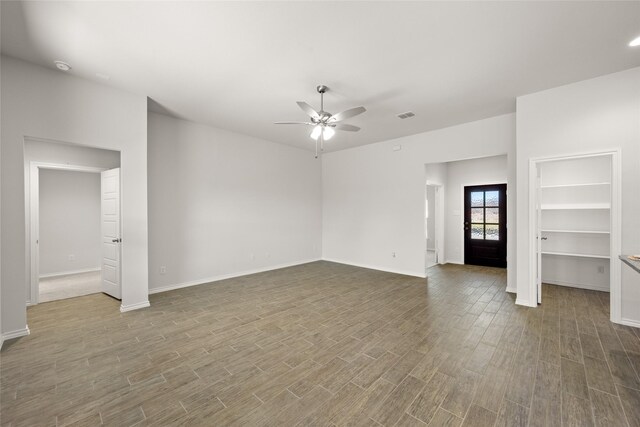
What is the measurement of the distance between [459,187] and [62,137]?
821 cm

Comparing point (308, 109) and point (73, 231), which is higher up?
point (308, 109)

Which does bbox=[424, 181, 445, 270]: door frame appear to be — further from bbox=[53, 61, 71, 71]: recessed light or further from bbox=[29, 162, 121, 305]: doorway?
bbox=[53, 61, 71, 71]: recessed light

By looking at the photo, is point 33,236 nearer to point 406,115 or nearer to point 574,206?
point 406,115

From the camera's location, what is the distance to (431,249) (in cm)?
853

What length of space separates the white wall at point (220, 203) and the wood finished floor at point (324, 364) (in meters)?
1.17

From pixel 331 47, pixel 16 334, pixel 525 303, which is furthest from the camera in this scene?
pixel 525 303

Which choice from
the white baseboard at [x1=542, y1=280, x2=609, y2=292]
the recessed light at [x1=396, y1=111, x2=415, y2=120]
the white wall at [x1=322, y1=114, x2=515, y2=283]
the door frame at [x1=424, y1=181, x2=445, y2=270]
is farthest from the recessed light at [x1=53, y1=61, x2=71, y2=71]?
the white baseboard at [x1=542, y1=280, x2=609, y2=292]

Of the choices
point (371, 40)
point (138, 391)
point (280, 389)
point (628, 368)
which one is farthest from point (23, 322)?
point (628, 368)

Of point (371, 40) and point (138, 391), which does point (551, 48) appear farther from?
point (138, 391)

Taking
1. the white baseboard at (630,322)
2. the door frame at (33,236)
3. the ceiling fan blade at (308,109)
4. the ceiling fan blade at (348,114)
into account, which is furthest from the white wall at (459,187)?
the door frame at (33,236)

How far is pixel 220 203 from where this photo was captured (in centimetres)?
568

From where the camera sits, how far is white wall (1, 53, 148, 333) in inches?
118

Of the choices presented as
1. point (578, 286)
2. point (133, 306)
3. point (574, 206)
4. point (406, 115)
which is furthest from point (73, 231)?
point (578, 286)

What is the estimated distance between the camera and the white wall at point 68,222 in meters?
5.73
